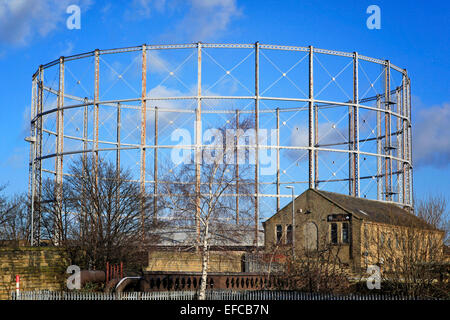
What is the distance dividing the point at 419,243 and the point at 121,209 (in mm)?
14075

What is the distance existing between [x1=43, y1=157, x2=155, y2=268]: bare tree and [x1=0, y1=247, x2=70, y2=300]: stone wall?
Result: 4.64 feet

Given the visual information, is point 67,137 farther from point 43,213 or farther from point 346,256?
point 346,256

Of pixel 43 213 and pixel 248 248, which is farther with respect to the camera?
pixel 43 213

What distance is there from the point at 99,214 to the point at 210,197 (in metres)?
10.3

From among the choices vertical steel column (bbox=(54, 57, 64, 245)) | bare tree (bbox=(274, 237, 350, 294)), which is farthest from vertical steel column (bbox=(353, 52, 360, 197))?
vertical steel column (bbox=(54, 57, 64, 245))

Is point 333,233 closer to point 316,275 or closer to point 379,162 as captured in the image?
point 379,162

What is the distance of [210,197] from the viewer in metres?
19.5

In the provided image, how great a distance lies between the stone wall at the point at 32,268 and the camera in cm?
2159

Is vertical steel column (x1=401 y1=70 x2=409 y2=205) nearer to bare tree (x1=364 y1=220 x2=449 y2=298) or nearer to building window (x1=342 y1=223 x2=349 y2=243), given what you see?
building window (x1=342 y1=223 x2=349 y2=243)

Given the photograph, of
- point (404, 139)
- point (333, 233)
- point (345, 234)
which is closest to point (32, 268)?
point (333, 233)

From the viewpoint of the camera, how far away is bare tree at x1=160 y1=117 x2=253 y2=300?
1964 cm

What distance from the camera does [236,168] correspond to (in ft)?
67.0

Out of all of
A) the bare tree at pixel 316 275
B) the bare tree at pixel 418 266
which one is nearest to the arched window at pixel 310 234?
the bare tree at pixel 316 275
